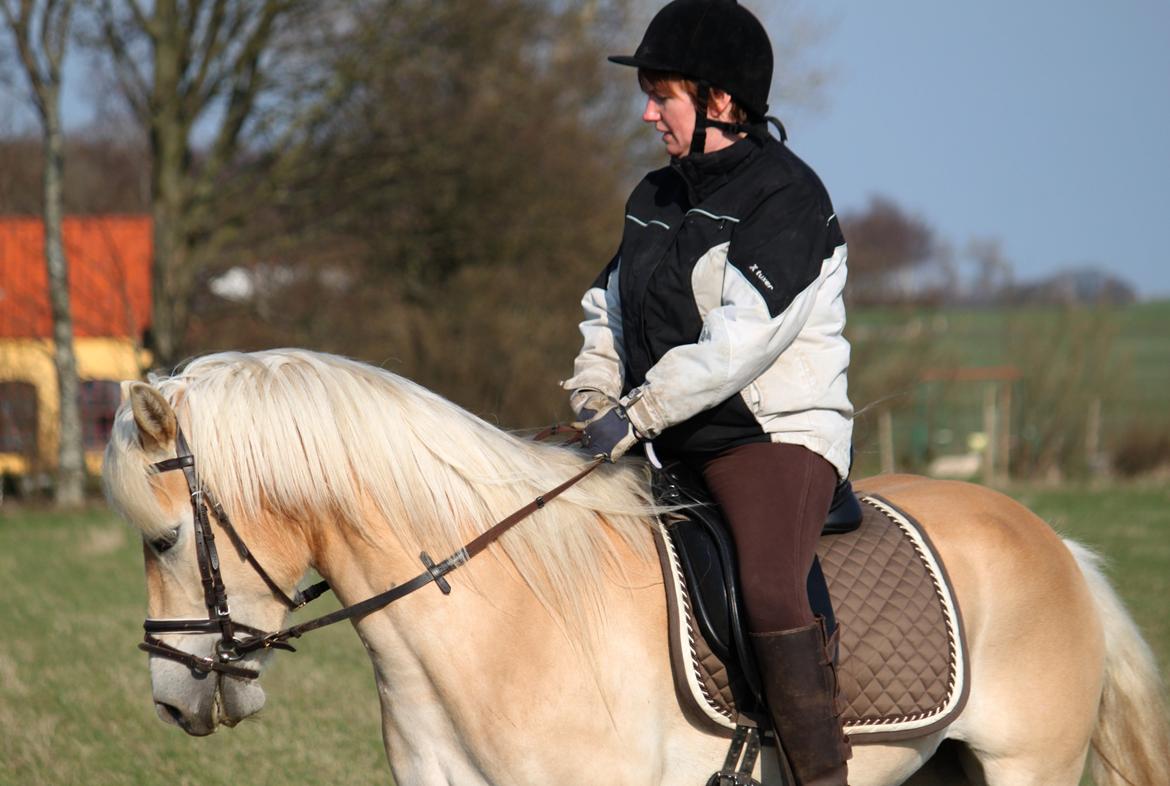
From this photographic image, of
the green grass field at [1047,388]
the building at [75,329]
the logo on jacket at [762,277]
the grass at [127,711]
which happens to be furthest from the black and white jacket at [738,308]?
the green grass field at [1047,388]

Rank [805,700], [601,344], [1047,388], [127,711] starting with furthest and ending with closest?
[1047,388], [127,711], [601,344], [805,700]

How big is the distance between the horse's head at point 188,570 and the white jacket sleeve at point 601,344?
948 mm

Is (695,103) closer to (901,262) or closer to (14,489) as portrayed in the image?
(14,489)

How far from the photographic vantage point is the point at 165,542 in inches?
113

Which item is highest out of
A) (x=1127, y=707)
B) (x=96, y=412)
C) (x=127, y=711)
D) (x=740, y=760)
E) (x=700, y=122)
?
(x=700, y=122)

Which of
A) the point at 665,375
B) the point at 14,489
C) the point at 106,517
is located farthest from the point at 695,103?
the point at 14,489

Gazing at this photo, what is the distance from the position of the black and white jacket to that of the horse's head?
38.0 inches

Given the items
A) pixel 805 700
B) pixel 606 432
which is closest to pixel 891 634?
pixel 805 700

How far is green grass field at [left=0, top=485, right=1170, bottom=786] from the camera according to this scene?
5.69 meters

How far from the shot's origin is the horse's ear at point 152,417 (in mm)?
2754

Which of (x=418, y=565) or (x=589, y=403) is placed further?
(x=589, y=403)

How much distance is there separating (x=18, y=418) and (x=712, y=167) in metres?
15.6

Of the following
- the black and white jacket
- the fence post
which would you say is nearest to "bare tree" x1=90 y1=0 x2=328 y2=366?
the fence post

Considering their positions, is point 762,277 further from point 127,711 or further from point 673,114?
point 127,711
